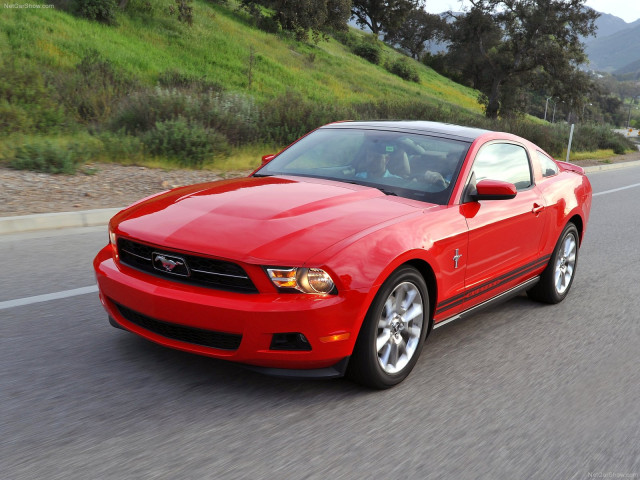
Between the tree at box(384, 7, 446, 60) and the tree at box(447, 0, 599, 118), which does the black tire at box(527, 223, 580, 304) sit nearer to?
the tree at box(447, 0, 599, 118)

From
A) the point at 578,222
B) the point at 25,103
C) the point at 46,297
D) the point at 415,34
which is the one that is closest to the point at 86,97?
the point at 25,103

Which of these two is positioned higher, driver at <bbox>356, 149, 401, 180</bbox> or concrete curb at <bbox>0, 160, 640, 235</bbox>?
driver at <bbox>356, 149, 401, 180</bbox>

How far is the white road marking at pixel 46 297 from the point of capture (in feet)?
16.3

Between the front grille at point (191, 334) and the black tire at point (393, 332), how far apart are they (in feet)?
2.24

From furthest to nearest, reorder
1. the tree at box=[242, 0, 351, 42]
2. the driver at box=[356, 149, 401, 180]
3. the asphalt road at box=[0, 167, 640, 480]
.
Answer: the tree at box=[242, 0, 351, 42] < the driver at box=[356, 149, 401, 180] < the asphalt road at box=[0, 167, 640, 480]

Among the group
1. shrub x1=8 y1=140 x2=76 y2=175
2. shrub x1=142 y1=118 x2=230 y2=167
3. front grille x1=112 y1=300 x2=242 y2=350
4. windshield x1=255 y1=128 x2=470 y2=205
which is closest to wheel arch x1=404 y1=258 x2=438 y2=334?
windshield x1=255 y1=128 x2=470 y2=205

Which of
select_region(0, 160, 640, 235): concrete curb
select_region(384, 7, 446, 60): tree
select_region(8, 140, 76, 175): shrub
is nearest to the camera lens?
select_region(0, 160, 640, 235): concrete curb

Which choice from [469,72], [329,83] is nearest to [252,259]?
[329,83]

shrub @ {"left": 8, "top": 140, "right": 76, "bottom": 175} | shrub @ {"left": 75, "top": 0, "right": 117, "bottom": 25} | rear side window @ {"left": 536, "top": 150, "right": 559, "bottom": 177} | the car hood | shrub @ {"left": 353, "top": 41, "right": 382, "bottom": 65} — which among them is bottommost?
shrub @ {"left": 8, "top": 140, "right": 76, "bottom": 175}

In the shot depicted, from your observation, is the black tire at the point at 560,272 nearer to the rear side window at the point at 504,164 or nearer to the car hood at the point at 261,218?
the rear side window at the point at 504,164

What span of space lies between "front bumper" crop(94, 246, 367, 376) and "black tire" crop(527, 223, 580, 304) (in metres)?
2.88

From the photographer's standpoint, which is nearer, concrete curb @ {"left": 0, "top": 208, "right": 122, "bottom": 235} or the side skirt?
the side skirt

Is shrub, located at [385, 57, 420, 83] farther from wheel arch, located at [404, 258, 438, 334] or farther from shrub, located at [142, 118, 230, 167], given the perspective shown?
wheel arch, located at [404, 258, 438, 334]

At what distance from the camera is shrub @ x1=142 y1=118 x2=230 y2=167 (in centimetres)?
1264
